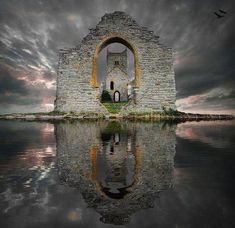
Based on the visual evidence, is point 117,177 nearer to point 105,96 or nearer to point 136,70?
point 136,70

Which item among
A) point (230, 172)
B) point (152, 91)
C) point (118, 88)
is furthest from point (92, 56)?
point (118, 88)

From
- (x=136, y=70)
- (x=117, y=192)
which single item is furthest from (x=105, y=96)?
(x=117, y=192)

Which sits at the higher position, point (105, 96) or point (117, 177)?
point (105, 96)

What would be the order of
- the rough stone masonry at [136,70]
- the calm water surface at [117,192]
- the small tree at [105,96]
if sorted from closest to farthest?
the calm water surface at [117,192], the rough stone masonry at [136,70], the small tree at [105,96]

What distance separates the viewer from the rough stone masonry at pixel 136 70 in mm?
13922

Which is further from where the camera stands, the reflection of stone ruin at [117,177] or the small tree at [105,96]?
the small tree at [105,96]

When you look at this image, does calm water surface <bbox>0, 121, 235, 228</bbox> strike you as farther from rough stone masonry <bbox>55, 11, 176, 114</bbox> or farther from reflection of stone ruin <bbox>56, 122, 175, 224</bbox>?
rough stone masonry <bbox>55, 11, 176, 114</bbox>

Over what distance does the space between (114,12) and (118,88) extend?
2250 cm

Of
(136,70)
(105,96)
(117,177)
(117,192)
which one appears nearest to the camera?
(117,192)

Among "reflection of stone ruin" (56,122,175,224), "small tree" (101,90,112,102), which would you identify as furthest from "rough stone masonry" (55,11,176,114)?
"small tree" (101,90,112,102)

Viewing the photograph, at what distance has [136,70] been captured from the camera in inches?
563

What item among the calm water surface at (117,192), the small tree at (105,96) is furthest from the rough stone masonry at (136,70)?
the small tree at (105,96)

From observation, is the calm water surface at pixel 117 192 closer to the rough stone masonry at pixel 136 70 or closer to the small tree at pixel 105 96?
the rough stone masonry at pixel 136 70

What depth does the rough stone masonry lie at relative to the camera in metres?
13.9
